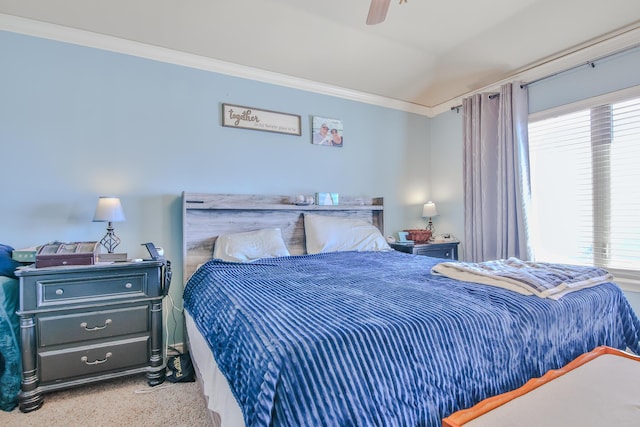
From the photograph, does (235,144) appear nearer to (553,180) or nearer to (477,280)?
(477,280)

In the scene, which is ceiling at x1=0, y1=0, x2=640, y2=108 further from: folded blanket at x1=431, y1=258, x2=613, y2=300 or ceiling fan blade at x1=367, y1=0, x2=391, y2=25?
folded blanket at x1=431, y1=258, x2=613, y2=300

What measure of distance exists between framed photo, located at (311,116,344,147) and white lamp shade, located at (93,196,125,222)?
1950 millimetres

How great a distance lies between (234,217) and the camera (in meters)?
2.95

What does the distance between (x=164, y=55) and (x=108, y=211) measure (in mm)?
1461

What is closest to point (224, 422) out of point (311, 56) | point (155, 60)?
point (155, 60)

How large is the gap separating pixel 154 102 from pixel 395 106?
9.04ft

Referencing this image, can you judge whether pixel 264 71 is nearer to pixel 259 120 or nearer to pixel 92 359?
pixel 259 120

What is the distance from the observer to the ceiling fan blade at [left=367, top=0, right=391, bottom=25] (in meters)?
1.76

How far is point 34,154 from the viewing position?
2322 mm

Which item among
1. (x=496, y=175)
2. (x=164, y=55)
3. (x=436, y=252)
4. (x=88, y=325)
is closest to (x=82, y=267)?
(x=88, y=325)

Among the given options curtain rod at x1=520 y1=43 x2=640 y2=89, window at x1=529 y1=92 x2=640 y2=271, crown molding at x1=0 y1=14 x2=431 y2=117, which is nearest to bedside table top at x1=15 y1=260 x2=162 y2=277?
crown molding at x1=0 y1=14 x2=431 y2=117

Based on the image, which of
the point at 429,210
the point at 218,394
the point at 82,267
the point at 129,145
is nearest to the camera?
the point at 218,394

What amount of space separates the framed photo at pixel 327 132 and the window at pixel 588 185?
197cm

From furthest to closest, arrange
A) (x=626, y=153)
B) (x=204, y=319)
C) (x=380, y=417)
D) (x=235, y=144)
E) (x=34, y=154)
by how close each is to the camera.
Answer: (x=235, y=144) → (x=626, y=153) → (x=34, y=154) → (x=204, y=319) → (x=380, y=417)
